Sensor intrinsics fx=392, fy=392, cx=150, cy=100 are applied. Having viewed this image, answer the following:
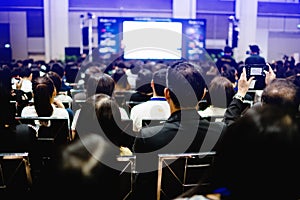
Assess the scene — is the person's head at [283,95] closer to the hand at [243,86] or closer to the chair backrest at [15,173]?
the hand at [243,86]

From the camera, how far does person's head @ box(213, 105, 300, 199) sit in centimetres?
106

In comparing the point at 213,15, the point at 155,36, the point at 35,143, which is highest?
the point at 213,15

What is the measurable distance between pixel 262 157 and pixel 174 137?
1326 millimetres

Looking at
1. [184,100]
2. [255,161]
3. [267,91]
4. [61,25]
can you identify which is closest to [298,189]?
[255,161]

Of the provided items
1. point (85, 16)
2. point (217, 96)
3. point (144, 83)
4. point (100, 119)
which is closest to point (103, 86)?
point (217, 96)

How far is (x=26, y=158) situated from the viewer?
7.77 ft

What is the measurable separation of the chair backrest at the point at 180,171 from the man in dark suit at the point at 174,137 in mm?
50

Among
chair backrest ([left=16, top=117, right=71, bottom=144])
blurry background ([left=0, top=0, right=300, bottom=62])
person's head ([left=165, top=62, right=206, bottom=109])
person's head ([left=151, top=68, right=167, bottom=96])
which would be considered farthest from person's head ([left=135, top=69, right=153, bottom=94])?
blurry background ([left=0, top=0, right=300, bottom=62])

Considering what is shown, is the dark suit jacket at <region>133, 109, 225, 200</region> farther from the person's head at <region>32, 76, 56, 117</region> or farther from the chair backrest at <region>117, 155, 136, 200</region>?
the person's head at <region>32, 76, 56, 117</region>

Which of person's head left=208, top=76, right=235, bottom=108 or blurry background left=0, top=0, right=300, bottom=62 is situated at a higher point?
blurry background left=0, top=0, right=300, bottom=62

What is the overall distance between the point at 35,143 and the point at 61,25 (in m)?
11.5

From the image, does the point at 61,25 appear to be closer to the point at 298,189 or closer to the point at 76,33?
the point at 76,33

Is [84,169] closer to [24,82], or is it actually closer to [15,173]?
[15,173]

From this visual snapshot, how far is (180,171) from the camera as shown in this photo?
2.37m
